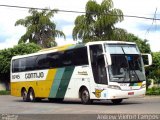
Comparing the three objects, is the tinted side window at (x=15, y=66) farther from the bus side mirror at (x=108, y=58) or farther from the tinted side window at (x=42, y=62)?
the bus side mirror at (x=108, y=58)

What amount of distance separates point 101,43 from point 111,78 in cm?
190

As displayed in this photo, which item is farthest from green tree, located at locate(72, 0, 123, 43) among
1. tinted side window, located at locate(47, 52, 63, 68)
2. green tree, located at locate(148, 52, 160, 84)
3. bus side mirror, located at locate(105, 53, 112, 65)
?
bus side mirror, located at locate(105, 53, 112, 65)

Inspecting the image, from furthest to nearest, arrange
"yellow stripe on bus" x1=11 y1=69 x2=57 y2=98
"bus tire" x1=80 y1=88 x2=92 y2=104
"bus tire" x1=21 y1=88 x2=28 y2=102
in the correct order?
"bus tire" x1=21 y1=88 x2=28 y2=102 < "yellow stripe on bus" x1=11 y1=69 x2=57 y2=98 < "bus tire" x1=80 y1=88 x2=92 y2=104

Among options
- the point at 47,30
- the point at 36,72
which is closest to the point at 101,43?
the point at 36,72

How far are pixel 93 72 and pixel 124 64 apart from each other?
169 cm

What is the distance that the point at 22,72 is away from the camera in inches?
1204

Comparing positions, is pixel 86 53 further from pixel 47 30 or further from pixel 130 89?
pixel 47 30

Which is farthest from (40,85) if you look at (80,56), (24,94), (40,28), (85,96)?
(40,28)

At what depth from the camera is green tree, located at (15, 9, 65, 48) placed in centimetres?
5628

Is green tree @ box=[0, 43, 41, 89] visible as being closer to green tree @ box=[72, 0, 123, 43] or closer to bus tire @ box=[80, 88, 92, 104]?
green tree @ box=[72, 0, 123, 43]

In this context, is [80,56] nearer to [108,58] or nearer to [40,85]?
[108,58]

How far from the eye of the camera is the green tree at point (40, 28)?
5628 centimetres

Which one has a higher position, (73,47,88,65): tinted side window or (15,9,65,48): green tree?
(15,9,65,48): green tree

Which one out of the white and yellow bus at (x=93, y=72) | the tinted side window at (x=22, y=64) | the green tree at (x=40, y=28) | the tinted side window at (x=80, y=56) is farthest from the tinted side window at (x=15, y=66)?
the green tree at (x=40, y=28)
